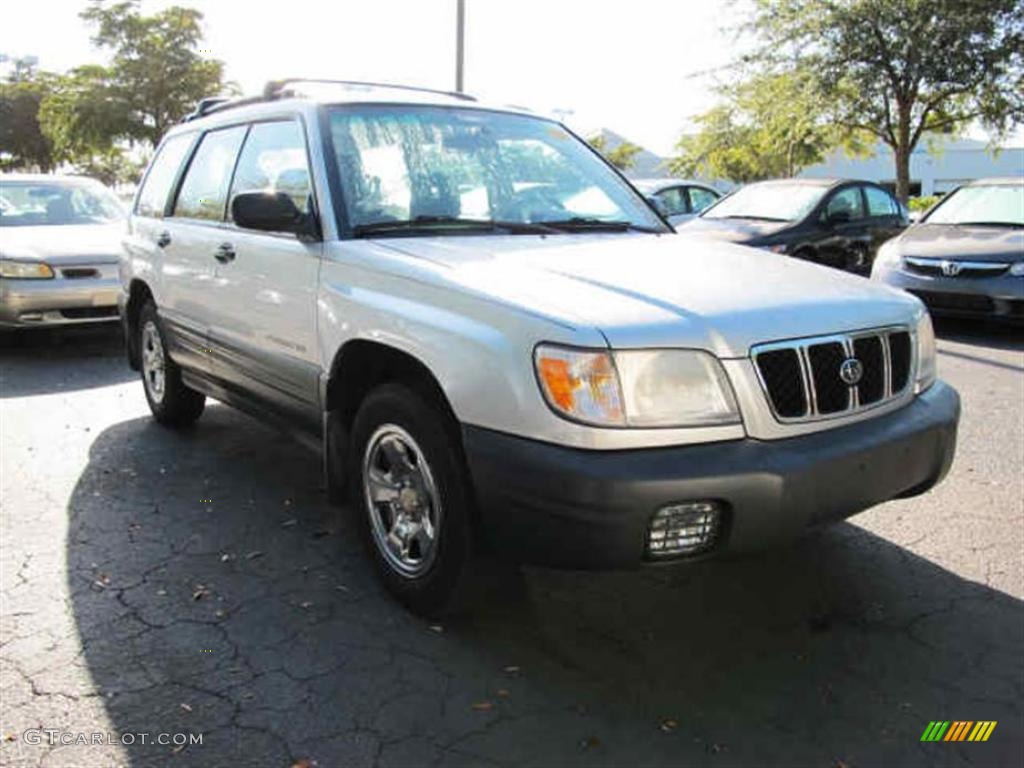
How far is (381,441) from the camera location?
345 cm

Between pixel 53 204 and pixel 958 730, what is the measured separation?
365 inches

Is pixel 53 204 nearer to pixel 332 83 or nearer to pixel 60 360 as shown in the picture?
pixel 60 360

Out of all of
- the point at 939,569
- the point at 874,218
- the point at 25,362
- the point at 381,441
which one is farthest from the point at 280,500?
the point at 874,218

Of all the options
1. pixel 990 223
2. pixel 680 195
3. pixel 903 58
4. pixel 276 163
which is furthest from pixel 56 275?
pixel 903 58

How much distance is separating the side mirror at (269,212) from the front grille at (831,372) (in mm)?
1903

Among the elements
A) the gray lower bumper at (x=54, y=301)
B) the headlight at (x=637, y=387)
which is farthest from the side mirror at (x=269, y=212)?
the gray lower bumper at (x=54, y=301)

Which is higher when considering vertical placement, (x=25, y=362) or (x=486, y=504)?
(x=486, y=504)

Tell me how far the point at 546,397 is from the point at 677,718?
1016 millimetres

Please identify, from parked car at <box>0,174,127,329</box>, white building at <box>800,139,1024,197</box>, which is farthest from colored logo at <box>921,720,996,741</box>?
white building at <box>800,139,1024,197</box>

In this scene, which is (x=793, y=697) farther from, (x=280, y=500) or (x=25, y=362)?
(x=25, y=362)

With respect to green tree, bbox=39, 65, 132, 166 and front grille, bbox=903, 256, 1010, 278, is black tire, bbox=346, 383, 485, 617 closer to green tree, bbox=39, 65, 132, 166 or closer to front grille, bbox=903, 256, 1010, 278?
front grille, bbox=903, 256, 1010, 278

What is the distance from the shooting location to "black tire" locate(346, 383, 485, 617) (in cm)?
305

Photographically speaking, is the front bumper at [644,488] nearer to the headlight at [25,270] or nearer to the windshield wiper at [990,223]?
the headlight at [25,270]

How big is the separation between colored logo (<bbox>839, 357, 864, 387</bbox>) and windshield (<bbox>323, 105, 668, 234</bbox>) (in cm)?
137
